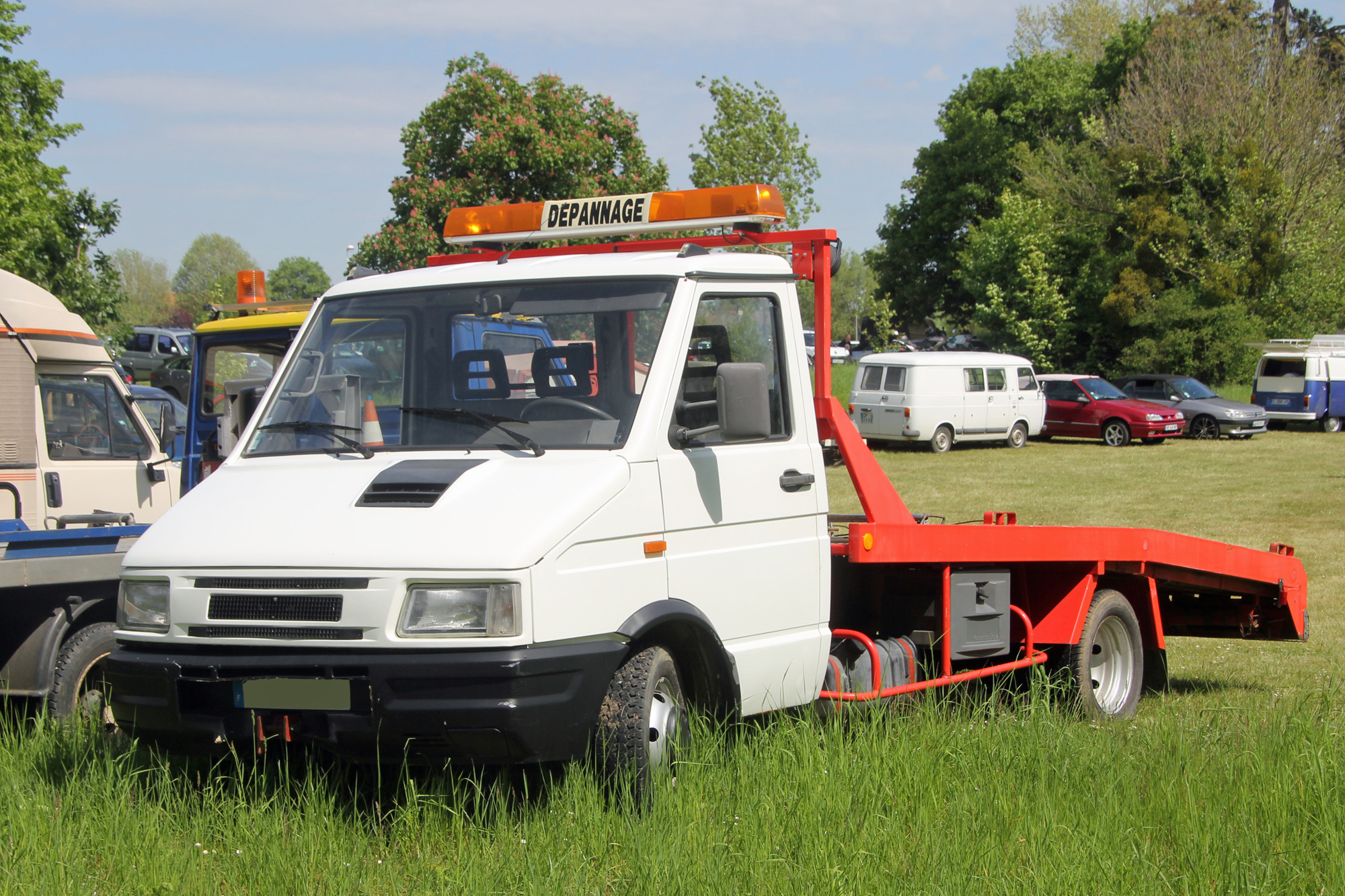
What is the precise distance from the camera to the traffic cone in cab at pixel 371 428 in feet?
17.0

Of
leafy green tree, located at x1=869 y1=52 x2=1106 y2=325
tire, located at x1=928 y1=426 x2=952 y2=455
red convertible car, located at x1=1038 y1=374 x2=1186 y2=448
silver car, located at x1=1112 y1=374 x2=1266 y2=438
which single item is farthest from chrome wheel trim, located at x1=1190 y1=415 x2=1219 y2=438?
leafy green tree, located at x1=869 y1=52 x2=1106 y2=325

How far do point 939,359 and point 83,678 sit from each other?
2541 cm

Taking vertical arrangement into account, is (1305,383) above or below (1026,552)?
above

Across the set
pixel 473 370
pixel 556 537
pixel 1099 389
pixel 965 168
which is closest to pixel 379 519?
pixel 556 537

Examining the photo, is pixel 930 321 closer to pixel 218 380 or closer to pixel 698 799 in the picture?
pixel 218 380

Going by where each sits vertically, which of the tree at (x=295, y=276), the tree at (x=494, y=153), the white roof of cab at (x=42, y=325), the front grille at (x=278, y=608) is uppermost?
the tree at (x=295, y=276)

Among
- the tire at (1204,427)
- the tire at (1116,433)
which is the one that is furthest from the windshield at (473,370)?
the tire at (1204,427)

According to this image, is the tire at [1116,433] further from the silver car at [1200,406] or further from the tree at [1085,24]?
the tree at [1085,24]

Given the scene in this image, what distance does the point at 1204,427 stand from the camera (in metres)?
32.1

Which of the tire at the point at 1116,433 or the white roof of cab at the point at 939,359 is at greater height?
the white roof of cab at the point at 939,359

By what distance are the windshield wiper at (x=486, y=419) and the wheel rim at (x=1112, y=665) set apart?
4.01 meters

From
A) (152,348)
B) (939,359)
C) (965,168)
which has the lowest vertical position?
(939,359)

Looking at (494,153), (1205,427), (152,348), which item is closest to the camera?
(494,153)

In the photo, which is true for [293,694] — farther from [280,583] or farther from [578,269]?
[578,269]
